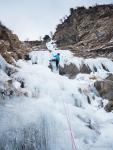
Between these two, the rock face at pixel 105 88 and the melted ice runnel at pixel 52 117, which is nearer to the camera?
the melted ice runnel at pixel 52 117

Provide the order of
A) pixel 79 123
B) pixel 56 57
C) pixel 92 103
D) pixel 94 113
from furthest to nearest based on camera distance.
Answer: pixel 56 57, pixel 92 103, pixel 94 113, pixel 79 123

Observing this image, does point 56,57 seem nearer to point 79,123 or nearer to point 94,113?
point 94,113

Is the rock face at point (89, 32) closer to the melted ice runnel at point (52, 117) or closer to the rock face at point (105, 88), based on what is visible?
the rock face at point (105, 88)

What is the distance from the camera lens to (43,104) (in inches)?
452

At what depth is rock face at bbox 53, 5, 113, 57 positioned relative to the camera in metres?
25.0

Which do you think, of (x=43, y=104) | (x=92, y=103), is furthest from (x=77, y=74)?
(x=43, y=104)

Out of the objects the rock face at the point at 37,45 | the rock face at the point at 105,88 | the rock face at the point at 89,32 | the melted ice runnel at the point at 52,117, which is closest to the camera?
the melted ice runnel at the point at 52,117

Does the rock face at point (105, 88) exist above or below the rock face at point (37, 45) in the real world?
below

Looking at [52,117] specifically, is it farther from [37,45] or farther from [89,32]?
[37,45]

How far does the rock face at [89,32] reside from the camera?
24966 mm

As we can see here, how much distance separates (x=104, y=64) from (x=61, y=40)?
16660 mm

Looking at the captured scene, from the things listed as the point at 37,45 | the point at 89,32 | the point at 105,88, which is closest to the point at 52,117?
the point at 105,88

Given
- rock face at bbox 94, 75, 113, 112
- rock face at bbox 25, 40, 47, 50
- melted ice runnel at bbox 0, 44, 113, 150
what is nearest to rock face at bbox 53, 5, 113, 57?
rock face at bbox 25, 40, 47, 50

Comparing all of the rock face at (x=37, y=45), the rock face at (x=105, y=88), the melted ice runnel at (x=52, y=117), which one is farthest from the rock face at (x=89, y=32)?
the melted ice runnel at (x=52, y=117)
